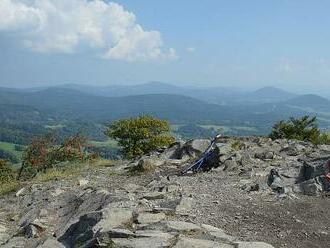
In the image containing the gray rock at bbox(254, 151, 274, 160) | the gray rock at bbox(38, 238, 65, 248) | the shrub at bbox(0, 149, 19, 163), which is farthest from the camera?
the shrub at bbox(0, 149, 19, 163)

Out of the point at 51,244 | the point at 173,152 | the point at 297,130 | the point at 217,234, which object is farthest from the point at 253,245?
the point at 297,130

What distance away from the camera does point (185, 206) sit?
508 inches

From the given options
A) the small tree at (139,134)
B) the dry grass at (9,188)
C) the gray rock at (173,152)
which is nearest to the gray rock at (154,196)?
the dry grass at (9,188)

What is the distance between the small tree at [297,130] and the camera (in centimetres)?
3791

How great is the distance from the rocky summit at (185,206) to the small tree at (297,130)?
15213mm

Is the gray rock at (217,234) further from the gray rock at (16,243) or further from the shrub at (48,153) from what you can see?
the shrub at (48,153)

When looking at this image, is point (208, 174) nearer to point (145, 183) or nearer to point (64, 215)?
point (145, 183)

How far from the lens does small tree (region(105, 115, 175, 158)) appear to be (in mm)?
41781

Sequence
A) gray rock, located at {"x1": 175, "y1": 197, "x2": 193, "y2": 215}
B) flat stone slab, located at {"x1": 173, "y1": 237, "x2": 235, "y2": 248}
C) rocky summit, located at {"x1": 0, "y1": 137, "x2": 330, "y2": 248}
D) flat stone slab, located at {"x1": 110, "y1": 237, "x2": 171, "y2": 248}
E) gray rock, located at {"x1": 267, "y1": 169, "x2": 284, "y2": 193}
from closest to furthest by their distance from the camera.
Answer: flat stone slab, located at {"x1": 173, "y1": 237, "x2": 235, "y2": 248} → flat stone slab, located at {"x1": 110, "y1": 237, "x2": 171, "y2": 248} → rocky summit, located at {"x1": 0, "y1": 137, "x2": 330, "y2": 248} → gray rock, located at {"x1": 175, "y1": 197, "x2": 193, "y2": 215} → gray rock, located at {"x1": 267, "y1": 169, "x2": 284, "y2": 193}

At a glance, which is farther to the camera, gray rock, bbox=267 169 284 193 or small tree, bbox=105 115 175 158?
small tree, bbox=105 115 175 158

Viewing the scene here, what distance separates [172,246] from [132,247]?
80 cm

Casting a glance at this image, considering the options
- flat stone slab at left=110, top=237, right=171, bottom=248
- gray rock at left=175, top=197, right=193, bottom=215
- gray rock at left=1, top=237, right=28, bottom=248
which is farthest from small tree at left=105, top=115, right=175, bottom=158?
flat stone slab at left=110, top=237, right=171, bottom=248

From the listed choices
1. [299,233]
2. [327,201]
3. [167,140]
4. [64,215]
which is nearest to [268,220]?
[299,233]

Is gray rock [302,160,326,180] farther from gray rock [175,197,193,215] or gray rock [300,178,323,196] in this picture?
gray rock [175,197,193,215]
